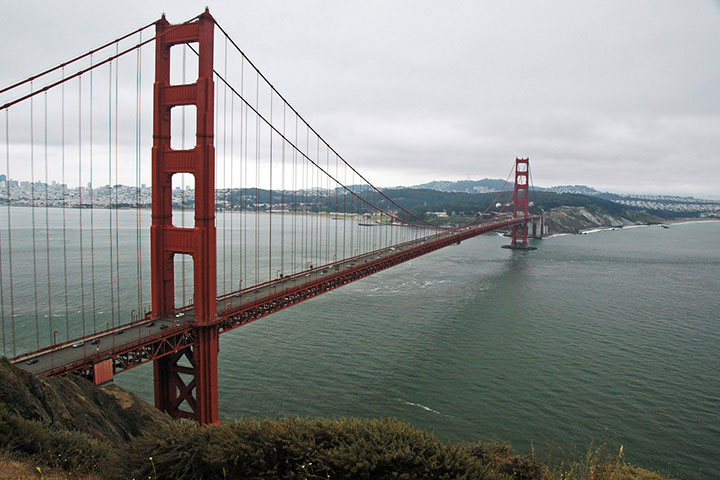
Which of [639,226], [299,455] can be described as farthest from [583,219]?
[299,455]

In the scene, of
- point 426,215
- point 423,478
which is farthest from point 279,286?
point 426,215

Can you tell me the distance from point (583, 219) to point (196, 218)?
8506cm

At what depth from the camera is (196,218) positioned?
1009cm

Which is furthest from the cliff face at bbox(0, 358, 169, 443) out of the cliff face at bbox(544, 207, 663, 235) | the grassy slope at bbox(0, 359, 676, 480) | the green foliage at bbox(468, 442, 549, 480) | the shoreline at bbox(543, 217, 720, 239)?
the cliff face at bbox(544, 207, 663, 235)

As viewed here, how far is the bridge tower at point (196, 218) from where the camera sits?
32.4ft

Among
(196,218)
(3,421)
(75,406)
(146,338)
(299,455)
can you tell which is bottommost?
(75,406)

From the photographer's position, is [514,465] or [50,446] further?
[514,465]

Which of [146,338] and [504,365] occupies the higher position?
[146,338]

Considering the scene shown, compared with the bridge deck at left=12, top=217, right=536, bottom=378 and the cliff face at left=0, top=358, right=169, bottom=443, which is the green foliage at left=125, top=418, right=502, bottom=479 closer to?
the cliff face at left=0, top=358, right=169, bottom=443

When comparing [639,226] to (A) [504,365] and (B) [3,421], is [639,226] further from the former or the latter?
(B) [3,421]

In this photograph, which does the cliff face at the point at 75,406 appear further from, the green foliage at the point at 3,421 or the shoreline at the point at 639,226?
the shoreline at the point at 639,226

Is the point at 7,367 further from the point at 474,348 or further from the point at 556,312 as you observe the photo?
the point at 556,312

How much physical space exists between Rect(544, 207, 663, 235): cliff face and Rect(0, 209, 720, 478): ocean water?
157ft

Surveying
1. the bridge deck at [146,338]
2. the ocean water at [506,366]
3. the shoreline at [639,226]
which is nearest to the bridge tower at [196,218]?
the bridge deck at [146,338]
